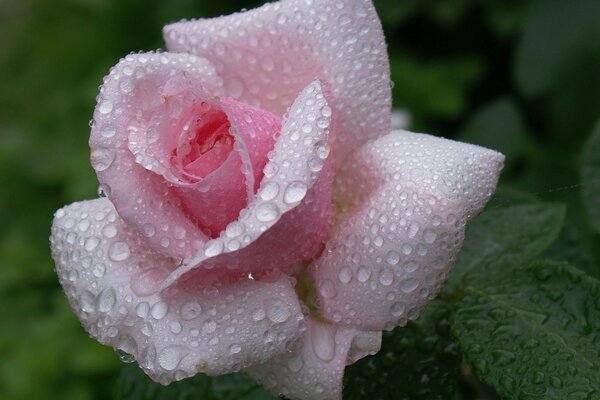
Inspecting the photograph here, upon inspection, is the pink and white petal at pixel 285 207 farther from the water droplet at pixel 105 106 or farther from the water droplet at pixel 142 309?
the water droplet at pixel 105 106

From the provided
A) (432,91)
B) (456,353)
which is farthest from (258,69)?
(432,91)

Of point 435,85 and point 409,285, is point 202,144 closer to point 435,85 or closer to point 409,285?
point 409,285

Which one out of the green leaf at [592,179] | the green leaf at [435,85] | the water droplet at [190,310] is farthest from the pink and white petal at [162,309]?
the green leaf at [435,85]

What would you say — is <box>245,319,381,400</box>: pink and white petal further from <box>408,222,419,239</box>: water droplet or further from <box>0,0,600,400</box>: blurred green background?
<box>0,0,600,400</box>: blurred green background

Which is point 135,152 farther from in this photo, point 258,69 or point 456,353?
point 456,353

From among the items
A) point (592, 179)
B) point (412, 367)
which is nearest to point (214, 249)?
point (412, 367)

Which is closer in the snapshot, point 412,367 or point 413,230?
point 413,230
